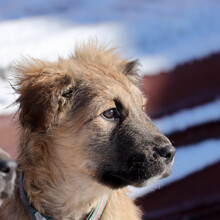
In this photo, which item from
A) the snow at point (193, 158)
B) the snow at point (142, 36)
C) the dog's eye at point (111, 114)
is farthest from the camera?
the snow at point (193, 158)

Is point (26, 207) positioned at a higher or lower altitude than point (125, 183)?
lower

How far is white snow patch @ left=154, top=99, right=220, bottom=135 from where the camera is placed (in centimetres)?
490

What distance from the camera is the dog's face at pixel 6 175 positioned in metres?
3.26

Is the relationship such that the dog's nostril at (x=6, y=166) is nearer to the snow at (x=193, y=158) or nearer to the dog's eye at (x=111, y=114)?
the dog's eye at (x=111, y=114)

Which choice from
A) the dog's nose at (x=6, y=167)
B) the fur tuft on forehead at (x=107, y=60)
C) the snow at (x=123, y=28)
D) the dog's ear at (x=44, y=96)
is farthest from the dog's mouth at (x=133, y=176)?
the snow at (x=123, y=28)

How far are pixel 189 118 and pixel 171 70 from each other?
1.58 feet

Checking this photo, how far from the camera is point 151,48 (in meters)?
5.12

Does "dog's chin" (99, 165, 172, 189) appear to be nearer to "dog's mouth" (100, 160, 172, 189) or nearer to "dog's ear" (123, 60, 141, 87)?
"dog's mouth" (100, 160, 172, 189)

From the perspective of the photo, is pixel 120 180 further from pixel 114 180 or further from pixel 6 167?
pixel 6 167

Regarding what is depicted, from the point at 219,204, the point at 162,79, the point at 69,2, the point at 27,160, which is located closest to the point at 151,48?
the point at 162,79

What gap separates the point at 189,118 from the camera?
4.96m

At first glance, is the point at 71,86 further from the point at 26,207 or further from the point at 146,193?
the point at 146,193

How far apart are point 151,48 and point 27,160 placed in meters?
2.05

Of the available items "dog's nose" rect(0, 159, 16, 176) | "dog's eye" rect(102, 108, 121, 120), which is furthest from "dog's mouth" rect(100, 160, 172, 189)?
"dog's nose" rect(0, 159, 16, 176)
